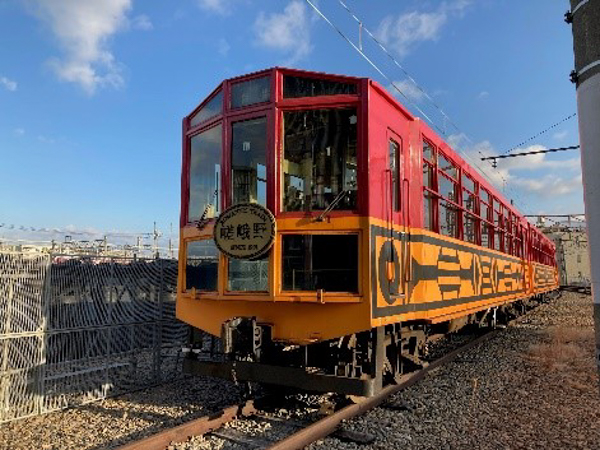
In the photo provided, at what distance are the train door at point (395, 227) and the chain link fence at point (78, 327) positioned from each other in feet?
12.1

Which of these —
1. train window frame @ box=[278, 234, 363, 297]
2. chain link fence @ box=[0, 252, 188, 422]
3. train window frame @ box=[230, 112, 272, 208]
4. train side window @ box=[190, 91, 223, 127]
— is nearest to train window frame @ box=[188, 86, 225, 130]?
train side window @ box=[190, 91, 223, 127]

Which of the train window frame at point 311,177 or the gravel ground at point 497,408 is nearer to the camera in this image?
the gravel ground at point 497,408

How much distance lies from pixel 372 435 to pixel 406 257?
6.31 ft

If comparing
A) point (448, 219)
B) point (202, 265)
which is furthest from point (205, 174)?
point (448, 219)

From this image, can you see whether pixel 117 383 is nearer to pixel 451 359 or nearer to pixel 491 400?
pixel 491 400

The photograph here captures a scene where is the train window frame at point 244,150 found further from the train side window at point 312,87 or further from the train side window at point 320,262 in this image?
the train side window at point 320,262

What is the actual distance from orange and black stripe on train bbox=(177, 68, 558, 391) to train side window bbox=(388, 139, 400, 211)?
0.01 metres

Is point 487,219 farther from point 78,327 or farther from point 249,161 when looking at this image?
point 78,327

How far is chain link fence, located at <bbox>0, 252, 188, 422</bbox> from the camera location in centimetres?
556

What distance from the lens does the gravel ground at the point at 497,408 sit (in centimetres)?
459

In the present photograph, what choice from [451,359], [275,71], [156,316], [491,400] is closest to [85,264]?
[156,316]

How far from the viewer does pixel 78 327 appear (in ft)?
20.4

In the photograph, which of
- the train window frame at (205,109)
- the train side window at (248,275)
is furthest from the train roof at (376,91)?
the train side window at (248,275)

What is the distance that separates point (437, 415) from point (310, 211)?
2.59 metres
